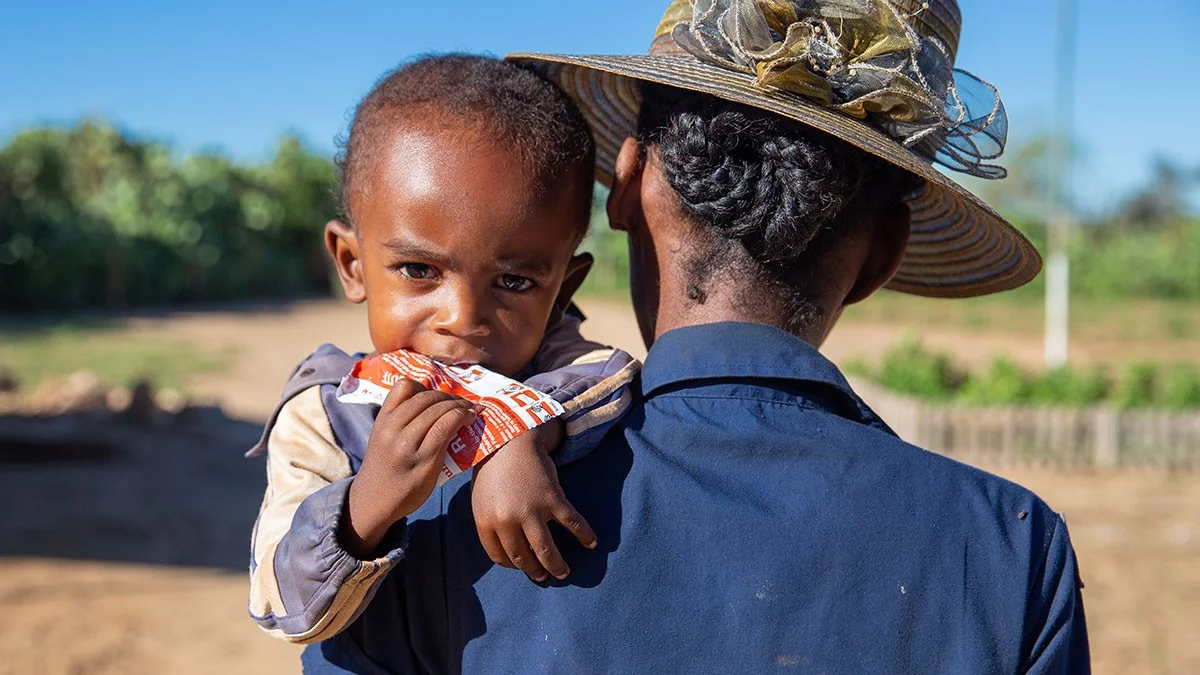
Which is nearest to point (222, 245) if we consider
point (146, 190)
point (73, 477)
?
point (146, 190)

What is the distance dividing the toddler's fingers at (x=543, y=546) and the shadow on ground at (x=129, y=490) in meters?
6.54

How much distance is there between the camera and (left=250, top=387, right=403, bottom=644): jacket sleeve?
1334mm

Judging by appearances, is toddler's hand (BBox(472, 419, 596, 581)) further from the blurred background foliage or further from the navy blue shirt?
the blurred background foliage

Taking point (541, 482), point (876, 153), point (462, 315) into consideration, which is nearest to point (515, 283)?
point (462, 315)

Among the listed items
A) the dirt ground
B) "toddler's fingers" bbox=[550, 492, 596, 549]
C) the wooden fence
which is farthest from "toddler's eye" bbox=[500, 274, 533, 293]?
the wooden fence

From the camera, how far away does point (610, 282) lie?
34375 millimetres

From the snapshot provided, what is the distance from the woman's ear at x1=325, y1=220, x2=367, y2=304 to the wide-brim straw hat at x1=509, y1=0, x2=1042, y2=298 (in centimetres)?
41

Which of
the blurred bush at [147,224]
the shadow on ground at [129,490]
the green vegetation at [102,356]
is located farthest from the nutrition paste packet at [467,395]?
the blurred bush at [147,224]

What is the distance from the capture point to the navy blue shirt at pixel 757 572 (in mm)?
1340

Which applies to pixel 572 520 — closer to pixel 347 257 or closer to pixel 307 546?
pixel 307 546

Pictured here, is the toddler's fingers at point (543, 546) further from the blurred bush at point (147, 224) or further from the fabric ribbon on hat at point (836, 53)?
the blurred bush at point (147, 224)

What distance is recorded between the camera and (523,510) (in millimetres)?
1317

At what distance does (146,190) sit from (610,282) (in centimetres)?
1354

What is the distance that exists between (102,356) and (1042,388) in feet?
43.4
